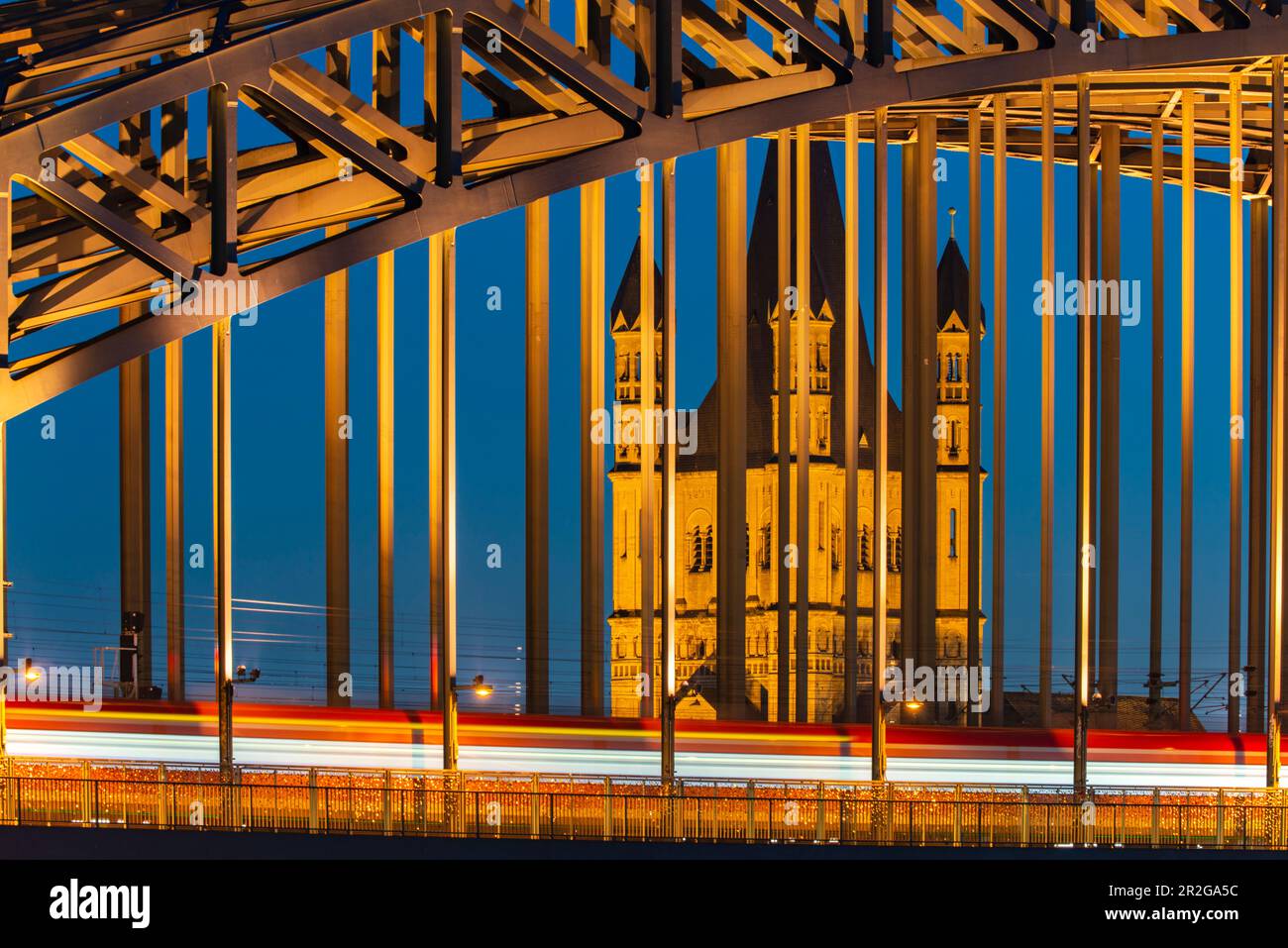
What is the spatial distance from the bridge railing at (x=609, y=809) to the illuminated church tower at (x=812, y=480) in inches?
1910

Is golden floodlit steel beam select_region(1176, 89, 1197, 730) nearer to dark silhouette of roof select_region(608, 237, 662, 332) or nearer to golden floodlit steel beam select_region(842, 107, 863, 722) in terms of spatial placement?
golden floodlit steel beam select_region(842, 107, 863, 722)

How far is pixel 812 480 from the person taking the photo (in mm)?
87688

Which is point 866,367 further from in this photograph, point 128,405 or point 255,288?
point 255,288

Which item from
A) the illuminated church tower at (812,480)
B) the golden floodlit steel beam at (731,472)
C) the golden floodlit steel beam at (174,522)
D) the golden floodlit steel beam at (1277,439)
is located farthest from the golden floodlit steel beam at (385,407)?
the illuminated church tower at (812,480)

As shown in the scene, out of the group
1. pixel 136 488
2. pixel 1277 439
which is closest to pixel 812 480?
pixel 136 488

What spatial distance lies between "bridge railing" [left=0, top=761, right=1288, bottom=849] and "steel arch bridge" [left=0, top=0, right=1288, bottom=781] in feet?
5.89

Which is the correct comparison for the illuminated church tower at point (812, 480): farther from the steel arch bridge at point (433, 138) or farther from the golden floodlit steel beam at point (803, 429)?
the steel arch bridge at point (433, 138)

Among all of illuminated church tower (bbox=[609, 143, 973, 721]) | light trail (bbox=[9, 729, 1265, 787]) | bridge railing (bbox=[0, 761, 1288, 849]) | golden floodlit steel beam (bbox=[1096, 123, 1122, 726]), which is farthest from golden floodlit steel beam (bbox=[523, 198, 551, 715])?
illuminated church tower (bbox=[609, 143, 973, 721])

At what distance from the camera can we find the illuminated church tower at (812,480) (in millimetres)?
76562

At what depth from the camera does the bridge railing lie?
20.7 m

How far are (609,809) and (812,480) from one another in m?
66.9
